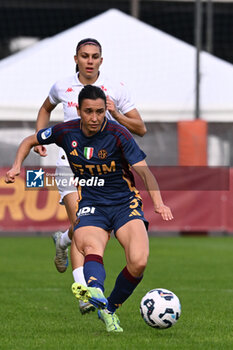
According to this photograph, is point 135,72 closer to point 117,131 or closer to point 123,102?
point 123,102

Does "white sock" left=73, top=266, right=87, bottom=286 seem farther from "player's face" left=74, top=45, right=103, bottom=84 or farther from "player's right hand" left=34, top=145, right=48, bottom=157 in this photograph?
"player's face" left=74, top=45, right=103, bottom=84

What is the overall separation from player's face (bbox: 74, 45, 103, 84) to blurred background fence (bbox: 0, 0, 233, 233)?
10.2m

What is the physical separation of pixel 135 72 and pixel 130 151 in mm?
14074

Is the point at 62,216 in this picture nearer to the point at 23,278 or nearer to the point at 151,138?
the point at 151,138

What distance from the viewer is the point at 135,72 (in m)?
20.3

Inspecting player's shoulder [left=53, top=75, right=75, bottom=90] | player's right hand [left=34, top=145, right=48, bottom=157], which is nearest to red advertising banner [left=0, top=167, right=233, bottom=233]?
player's shoulder [left=53, top=75, right=75, bottom=90]

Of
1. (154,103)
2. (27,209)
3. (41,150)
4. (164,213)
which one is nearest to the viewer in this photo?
(164,213)

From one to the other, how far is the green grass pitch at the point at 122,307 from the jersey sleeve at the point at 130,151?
127 centimetres

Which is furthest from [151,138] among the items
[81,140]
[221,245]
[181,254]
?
[81,140]

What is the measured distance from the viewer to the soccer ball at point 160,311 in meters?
6.26

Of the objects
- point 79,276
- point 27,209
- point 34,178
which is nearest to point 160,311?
point 79,276

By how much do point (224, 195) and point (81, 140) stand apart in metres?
12.2

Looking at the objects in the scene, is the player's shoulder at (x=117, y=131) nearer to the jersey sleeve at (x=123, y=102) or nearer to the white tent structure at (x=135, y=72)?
the jersey sleeve at (x=123, y=102)

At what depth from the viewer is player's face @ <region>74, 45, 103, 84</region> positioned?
7.41m
